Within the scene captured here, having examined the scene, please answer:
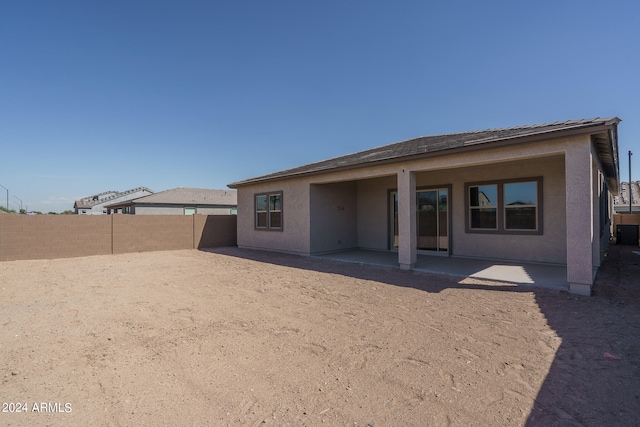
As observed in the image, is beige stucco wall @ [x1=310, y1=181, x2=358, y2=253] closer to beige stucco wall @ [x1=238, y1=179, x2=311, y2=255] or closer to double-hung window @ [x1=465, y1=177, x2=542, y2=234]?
beige stucco wall @ [x1=238, y1=179, x2=311, y2=255]

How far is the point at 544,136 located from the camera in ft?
19.8

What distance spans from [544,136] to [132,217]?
1544 cm

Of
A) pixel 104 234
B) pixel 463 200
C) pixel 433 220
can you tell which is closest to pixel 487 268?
pixel 463 200

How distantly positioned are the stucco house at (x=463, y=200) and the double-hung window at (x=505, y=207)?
0.09ft

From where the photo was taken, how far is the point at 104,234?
1352 cm

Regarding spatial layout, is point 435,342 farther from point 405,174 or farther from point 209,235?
point 209,235

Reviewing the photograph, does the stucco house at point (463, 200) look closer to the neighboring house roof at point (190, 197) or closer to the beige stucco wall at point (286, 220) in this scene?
the beige stucco wall at point (286, 220)

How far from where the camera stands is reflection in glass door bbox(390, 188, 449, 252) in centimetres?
1054

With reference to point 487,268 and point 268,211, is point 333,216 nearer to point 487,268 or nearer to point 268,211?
point 268,211

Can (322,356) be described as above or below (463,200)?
below

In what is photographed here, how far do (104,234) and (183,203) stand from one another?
46.2 feet

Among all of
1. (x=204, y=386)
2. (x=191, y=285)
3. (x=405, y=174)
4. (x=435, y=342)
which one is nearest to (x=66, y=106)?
(x=191, y=285)

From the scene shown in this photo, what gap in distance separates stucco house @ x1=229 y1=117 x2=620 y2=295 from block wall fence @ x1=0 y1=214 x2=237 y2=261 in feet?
7.50

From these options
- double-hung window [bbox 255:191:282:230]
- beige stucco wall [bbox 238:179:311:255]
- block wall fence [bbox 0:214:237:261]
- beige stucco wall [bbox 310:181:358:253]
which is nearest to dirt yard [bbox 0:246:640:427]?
beige stucco wall [bbox 310:181:358:253]
